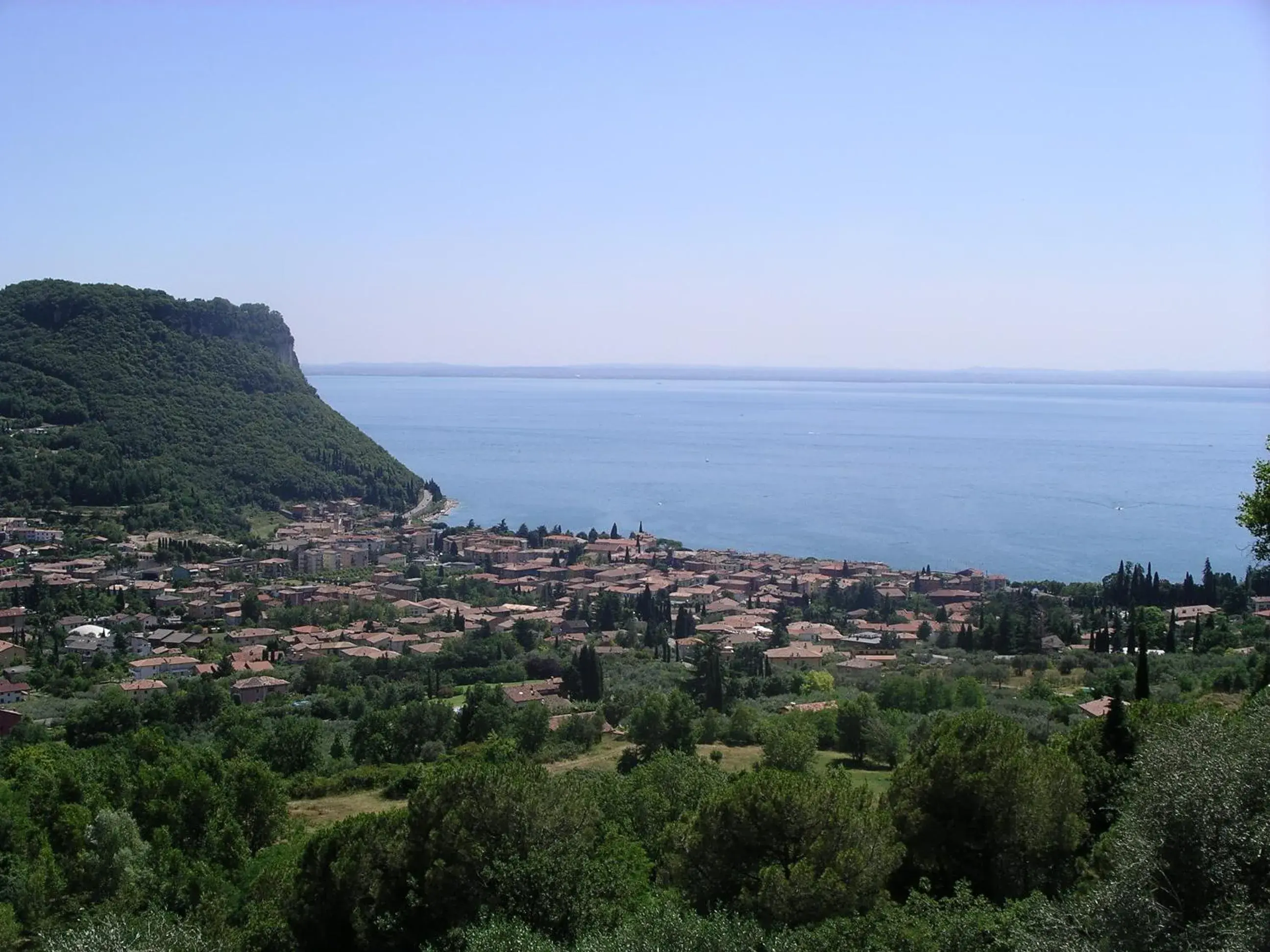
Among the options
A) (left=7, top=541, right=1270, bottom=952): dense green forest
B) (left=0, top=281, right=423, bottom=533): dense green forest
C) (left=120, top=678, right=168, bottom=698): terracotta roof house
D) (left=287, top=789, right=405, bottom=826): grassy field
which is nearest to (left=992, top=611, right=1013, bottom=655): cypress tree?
(left=7, top=541, right=1270, bottom=952): dense green forest

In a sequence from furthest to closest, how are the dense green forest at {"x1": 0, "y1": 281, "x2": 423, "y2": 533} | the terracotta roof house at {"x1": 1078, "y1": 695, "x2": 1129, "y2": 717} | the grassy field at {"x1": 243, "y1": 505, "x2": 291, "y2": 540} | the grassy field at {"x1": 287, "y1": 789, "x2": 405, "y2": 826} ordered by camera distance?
the grassy field at {"x1": 243, "y1": 505, "x2": 291, "y2": 540} → the dense green forest at {"x1": 0, "y1": 281, "x2": 423, "y2": 533} → the terracotta roof house at {"x1": 1078, "y1": 695, "x2": 1129, "y2": 717} → the grassy field at {"x1": 287, "y1": 789, "x2": 405, "y2": 826}

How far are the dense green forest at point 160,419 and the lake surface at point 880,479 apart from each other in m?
8.14

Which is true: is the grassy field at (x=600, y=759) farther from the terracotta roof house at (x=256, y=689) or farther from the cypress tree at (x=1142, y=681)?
the terracotta roof house at (x=256, y=689)

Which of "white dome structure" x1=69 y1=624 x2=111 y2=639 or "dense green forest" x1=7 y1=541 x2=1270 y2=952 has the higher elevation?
"dense green forest" x1=7 y1=541 x2=1270 y2=952

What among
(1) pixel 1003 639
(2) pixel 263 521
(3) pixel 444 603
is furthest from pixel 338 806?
(2) pixel 263 521

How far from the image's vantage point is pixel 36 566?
3588cm

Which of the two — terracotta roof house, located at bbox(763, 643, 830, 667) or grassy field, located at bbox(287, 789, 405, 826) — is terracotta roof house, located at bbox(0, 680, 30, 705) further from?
terracotta roof house, located at bbox(763, 643, 830, 667)

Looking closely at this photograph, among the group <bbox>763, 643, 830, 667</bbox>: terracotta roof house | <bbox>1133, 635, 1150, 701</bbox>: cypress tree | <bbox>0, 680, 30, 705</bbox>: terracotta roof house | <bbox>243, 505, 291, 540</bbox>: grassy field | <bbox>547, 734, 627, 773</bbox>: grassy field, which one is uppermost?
<bbox>1133, 635, 1150, 701</bbox>: cypress tree

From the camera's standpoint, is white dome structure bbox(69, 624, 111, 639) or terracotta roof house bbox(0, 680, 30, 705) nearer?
terracotta roof house bbox(0, 680, 30, 705)

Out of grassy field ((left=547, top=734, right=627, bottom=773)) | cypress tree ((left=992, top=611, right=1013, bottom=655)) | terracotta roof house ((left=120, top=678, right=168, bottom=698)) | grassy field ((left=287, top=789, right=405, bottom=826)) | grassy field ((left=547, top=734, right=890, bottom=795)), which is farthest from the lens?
cypress tree ((left=992, top=611, right=1013, bottom=655))

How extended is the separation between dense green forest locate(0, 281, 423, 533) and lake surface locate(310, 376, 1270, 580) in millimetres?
8140

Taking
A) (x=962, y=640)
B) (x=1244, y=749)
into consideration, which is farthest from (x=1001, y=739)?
(x=962, y=640)

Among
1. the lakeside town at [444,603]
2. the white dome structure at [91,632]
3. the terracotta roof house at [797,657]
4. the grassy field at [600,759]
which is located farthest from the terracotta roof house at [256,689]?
the terracotta roof house at [797,657]

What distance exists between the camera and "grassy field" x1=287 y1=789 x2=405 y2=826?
15.1m
